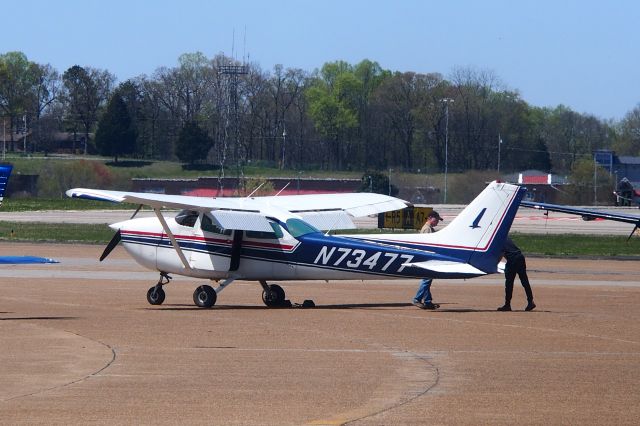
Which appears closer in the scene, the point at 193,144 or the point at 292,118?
the point at 193,144

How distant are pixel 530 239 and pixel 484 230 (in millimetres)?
29795

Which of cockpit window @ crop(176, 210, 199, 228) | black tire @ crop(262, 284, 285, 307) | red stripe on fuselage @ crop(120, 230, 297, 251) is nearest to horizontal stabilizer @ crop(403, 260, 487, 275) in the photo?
red stripe on fuselage @ crop(120, 230, 297, 251)

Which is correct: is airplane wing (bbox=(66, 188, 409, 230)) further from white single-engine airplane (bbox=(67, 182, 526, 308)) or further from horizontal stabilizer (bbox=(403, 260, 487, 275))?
horizontal stabilizer (bbox=(403, 260, 487, 275))

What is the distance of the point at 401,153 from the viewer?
4446 inches

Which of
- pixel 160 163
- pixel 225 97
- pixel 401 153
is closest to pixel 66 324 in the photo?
pixel 225 97

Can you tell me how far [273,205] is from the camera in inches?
891

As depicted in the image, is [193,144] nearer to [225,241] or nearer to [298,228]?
[225,241]

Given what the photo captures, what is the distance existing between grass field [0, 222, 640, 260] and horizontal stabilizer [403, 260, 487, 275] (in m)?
21.4

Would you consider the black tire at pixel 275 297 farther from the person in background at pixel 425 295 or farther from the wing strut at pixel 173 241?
the person in background at pixel 425 295

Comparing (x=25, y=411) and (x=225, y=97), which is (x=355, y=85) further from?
(x=25, y=411)

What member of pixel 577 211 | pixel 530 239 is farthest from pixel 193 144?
pixel 577 211

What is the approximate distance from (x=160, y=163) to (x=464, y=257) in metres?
80.7

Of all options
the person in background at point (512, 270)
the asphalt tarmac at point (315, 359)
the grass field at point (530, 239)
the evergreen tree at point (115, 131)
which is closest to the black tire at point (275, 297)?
the asphalt tarmac at point (315, 359)

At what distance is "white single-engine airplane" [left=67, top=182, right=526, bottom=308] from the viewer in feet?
65.8
